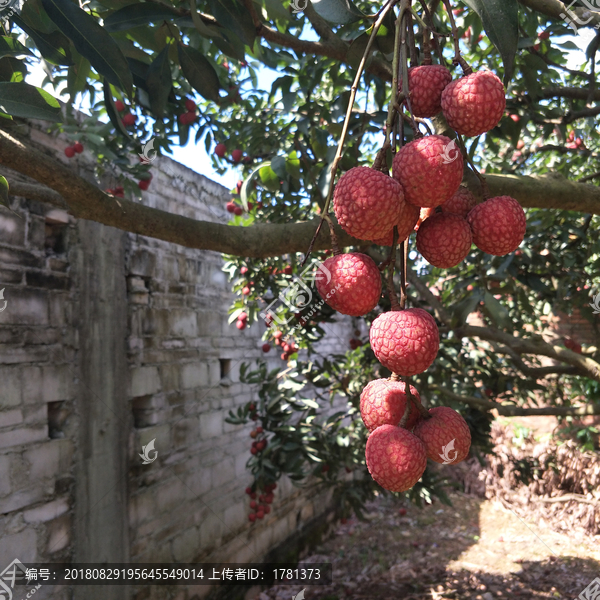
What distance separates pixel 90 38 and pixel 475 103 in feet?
3.06

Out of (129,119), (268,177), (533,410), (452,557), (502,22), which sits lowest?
(452,557)

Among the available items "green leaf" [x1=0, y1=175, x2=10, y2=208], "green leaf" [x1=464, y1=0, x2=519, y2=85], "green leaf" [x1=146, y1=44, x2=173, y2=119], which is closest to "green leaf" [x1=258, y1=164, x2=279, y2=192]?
"green leaf" [x1=146, y1=44, x2=173, y2=119]

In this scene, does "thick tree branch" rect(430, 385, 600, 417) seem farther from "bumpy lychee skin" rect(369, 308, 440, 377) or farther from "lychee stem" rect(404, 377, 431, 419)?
"bumpy lychee skin" rect(369, 308, 440, 377)

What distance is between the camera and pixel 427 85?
2.27 ft

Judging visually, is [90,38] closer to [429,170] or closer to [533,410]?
[429,170]

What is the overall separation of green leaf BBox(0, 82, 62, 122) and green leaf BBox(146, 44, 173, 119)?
49 cm

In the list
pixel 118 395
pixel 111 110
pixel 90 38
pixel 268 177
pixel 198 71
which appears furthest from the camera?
pixel 118 395

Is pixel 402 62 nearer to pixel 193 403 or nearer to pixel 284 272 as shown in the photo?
pixel 284 272

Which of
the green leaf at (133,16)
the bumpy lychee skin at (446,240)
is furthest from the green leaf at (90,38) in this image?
the bumpy lychee skin at (446,240)

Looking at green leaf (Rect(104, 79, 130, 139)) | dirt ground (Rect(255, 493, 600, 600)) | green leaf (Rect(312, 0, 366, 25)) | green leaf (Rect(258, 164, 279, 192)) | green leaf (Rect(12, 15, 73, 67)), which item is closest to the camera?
green leaf (Rect(312, 0, 366, 25))

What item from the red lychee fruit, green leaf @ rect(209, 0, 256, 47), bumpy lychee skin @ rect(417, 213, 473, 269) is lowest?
bumpy lychee skin @ rect(417, 213, 473, 269)

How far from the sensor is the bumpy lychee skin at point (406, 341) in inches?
23.3

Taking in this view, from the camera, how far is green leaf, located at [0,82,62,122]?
1043mm

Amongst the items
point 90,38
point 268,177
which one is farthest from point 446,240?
point 268,177
